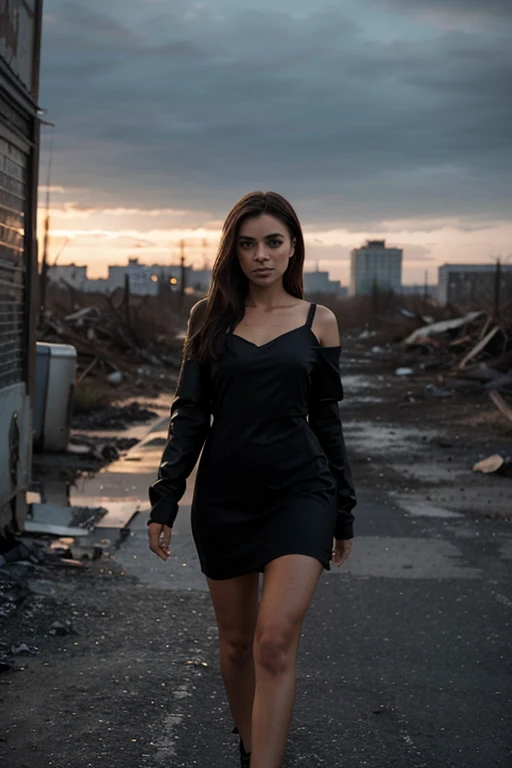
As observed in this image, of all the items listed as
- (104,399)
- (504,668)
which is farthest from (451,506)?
(104,399)

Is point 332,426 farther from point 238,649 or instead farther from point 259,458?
point 238,649

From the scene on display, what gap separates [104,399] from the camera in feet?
66.6

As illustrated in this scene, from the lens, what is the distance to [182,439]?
12.8 feet

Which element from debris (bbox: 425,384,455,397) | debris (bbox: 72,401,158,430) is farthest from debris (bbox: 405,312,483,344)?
debris (bbox: 72,401,158,430)

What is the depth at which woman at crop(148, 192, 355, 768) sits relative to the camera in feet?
11.5

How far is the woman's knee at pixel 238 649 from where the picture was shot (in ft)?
12.8

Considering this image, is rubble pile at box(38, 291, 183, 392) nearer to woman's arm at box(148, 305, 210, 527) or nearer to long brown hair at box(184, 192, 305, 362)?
long brown hair at box(184, 192, 305, 362)

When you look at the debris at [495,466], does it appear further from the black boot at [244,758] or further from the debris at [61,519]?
the black boot at [244,758]

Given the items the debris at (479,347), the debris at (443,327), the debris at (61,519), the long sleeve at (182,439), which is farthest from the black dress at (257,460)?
the debris at (443,327)

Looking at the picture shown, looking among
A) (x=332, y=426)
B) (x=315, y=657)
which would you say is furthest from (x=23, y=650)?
(x=332, y=426)

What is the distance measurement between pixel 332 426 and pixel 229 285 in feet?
2.05

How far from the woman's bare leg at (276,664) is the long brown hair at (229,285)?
873 mm

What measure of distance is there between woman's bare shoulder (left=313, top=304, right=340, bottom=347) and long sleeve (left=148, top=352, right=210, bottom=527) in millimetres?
417

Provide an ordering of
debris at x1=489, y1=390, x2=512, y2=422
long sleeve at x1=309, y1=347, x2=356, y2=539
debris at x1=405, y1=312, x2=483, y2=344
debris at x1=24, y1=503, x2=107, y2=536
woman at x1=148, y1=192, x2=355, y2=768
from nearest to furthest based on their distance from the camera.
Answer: woman at x1=148, y1=192, x2=355, y2=768
long sleeve at x1=309, y1=347, x2=356, y2=539
debris at x1=24, y1=503, x2=107, y2=536
debris at x1=489, y1=390, x2=512, y2=422
debris at x1=405, y1=312, x2=483, y2=344
